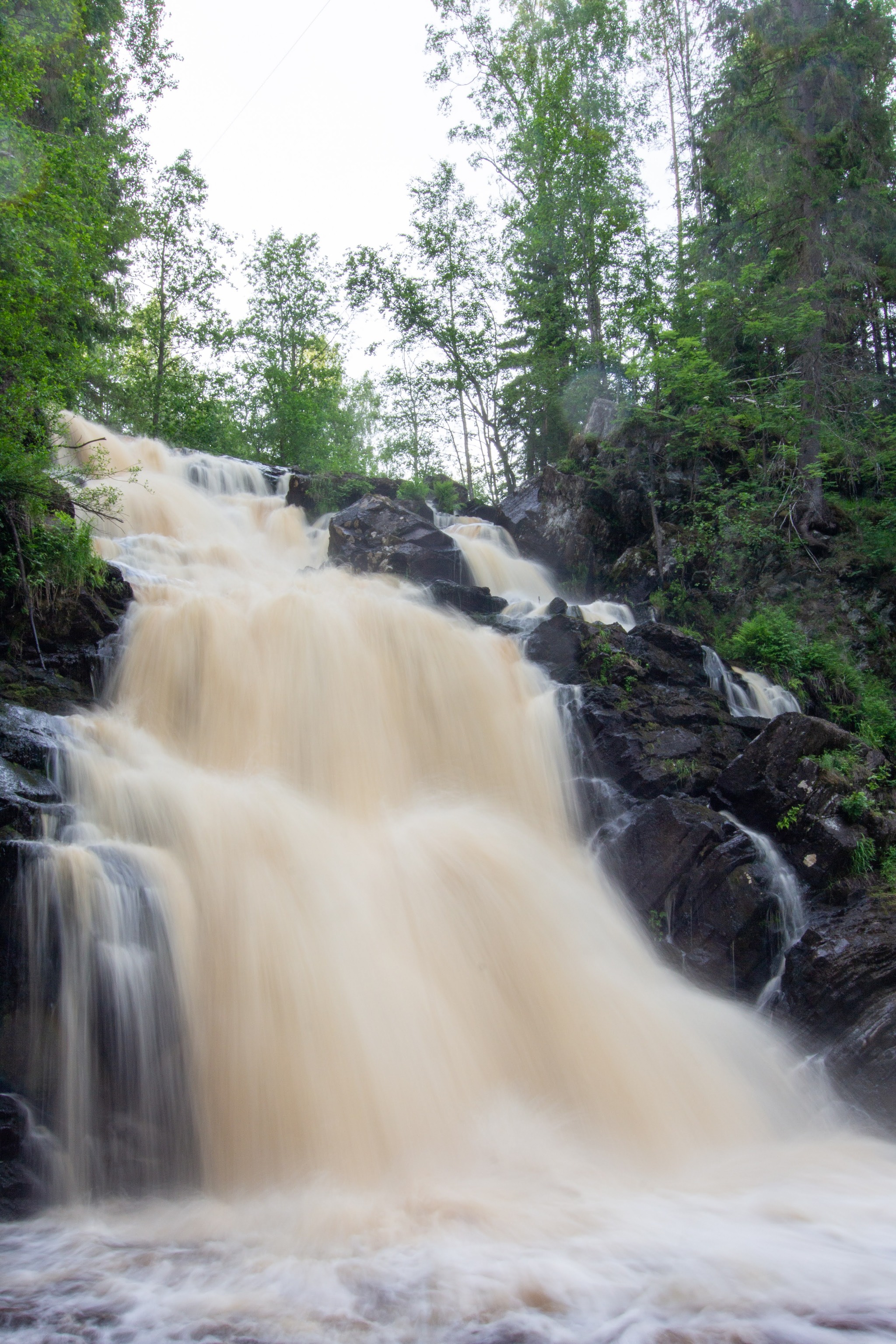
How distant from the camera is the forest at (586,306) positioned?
9.85 m

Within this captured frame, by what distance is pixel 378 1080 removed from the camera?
5172mm

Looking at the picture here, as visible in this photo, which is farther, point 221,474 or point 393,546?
point 221,474

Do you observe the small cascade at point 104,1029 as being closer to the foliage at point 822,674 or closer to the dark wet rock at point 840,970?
the dark wet rock at point 840,970

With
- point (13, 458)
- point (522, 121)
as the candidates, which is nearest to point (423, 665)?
point (13, 458)

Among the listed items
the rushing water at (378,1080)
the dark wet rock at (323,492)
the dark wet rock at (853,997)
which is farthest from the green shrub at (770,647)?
the dark wet rock at (323,492)

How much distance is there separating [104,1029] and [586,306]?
2197cm

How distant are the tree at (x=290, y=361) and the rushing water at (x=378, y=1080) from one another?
17.8m

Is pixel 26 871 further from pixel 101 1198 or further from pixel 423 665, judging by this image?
pixel 423 665

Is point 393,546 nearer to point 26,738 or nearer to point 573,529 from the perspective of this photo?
point 573,529

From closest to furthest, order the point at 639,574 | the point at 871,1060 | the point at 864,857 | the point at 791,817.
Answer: the point at 871,1060 < the point at 864,857 < the point at 791,817 < the point at 639,574

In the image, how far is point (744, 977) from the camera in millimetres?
6867

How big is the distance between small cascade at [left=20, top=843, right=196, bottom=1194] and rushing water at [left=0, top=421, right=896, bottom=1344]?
16 mm

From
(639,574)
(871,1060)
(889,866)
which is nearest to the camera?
(871,1060)

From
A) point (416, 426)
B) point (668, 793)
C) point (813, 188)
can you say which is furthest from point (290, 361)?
point (668, 793)
